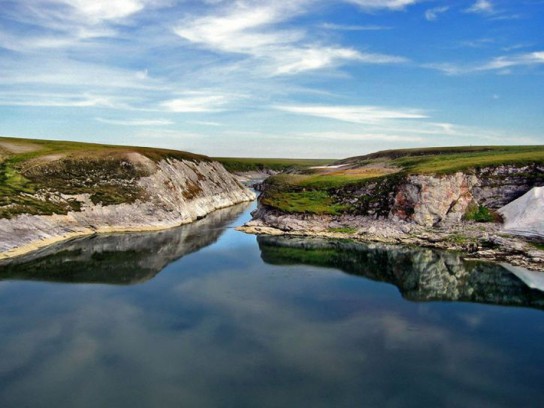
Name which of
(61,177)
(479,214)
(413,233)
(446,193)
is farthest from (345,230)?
(61,177)

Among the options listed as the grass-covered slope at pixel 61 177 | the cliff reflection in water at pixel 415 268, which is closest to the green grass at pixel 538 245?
the cliff reflection in water at pixel 415 268

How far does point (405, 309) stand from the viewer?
35.9 metres

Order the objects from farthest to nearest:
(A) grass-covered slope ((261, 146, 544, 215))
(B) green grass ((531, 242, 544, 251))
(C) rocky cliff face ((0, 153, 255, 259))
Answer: (A) grass-covered slope ((261, 146, 544, 215)) → (C) rocky cliff face ((0, 153, 255, 259)) → (B) green grass ((531, 242, 544, 251))

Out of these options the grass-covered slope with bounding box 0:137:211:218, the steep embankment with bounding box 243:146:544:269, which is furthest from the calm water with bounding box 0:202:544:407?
the grass-covered slope with bounding box 0:137:211:218

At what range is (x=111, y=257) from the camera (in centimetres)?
Answer: 5381

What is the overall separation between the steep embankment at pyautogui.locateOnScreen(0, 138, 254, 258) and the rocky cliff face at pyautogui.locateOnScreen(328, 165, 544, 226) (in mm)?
35695

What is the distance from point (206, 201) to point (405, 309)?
68613 mm

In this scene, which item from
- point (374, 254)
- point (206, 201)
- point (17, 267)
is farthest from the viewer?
point (206, 201)

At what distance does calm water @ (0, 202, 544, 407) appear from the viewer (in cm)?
2311

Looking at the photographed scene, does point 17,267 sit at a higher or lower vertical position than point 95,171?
lower

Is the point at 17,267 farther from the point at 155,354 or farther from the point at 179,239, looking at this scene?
the point at 155,354

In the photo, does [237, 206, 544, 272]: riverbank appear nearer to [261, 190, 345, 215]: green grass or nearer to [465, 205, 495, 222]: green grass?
[261, 190, 345, 215]: green grass

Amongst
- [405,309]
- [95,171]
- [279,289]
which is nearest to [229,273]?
[279,289]

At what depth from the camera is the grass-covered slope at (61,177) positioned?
6556cm
